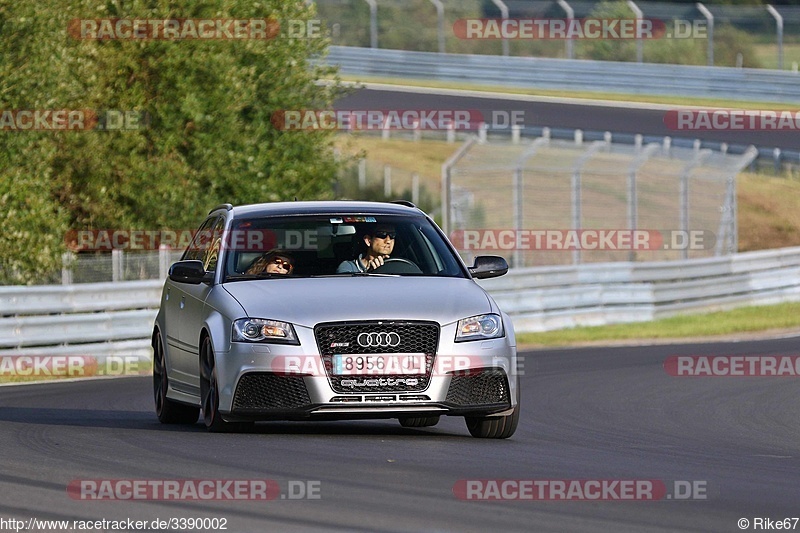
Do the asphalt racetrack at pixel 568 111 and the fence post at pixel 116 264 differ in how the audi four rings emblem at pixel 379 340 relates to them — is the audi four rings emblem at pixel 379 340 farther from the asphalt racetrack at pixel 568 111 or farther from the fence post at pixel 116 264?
the asphalt racetrack at pixel 568 111

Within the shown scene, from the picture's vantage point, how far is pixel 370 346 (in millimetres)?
10516

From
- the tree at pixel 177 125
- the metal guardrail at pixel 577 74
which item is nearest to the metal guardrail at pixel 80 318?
the tree at pixel 177 125

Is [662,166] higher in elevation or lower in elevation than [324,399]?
lower

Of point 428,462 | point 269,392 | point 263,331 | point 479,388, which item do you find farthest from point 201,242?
point 428,462

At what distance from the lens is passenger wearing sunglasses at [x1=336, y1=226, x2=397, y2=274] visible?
1160 cm

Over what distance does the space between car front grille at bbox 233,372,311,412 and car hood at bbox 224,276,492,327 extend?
1.20ft

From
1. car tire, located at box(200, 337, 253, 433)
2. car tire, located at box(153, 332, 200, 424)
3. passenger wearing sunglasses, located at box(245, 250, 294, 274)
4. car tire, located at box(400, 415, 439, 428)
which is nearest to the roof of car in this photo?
passenger wearing sunglasses, located at box(245, 250, 294, 274)

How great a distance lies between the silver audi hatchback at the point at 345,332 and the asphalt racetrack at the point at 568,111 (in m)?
29.3

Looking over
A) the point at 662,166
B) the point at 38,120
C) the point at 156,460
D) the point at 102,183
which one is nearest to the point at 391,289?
the point at 156,460

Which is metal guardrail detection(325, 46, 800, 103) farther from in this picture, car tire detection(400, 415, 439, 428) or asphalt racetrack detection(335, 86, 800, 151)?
car tire detection(400, 415, 439, 428)

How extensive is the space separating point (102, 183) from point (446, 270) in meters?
15.0

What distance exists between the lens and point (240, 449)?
10.2 meters

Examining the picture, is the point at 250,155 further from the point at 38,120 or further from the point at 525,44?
the point at 525,44

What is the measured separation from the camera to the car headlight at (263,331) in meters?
10.5
